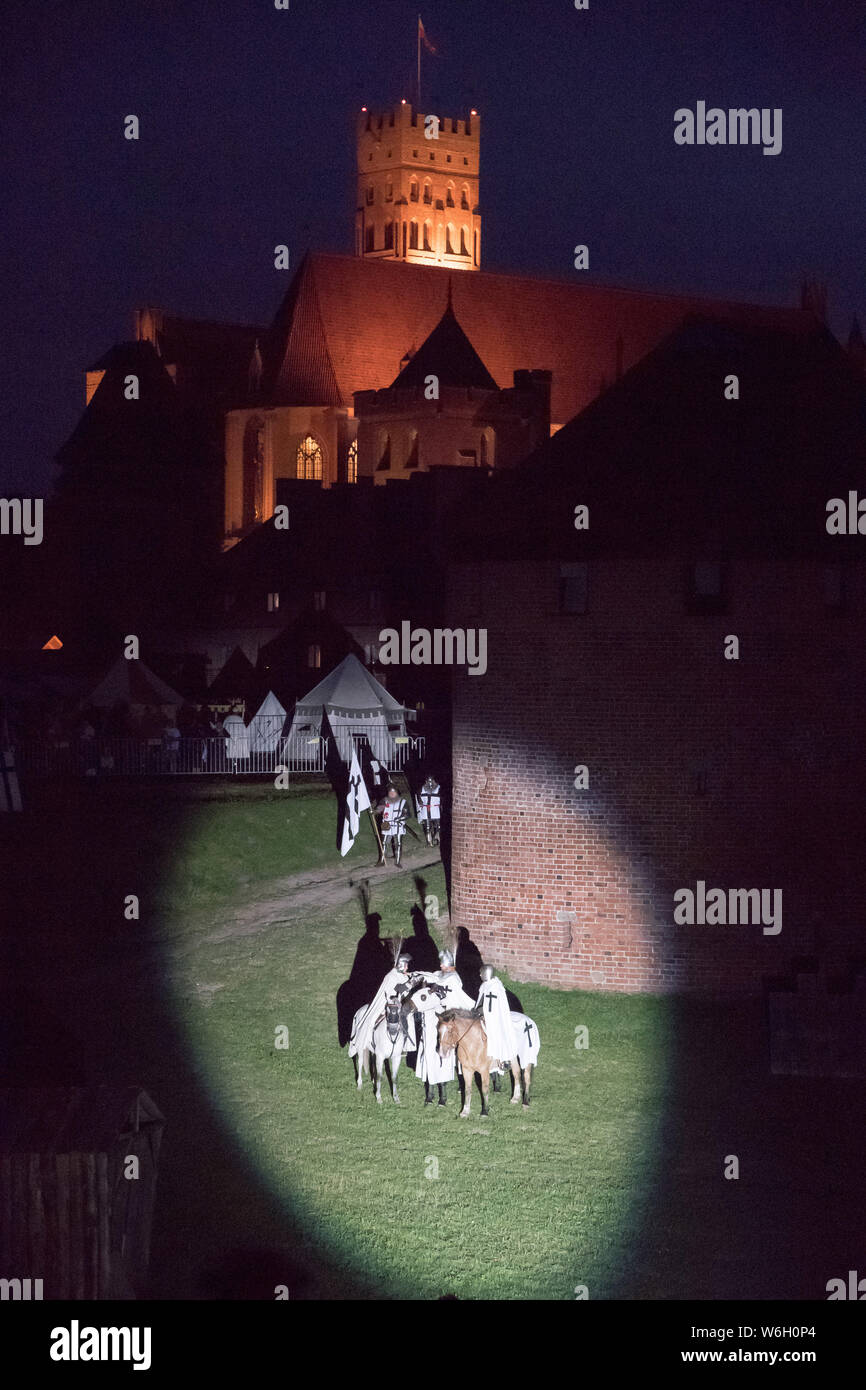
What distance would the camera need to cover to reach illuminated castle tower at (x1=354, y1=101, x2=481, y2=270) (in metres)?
110

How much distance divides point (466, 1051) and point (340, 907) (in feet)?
24.8

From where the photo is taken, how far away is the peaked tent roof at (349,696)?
3694 cm

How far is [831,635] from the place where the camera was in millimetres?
24016

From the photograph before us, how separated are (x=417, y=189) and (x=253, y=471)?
42.3m

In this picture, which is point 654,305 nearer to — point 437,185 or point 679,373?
point 437,185

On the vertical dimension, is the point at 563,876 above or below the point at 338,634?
below

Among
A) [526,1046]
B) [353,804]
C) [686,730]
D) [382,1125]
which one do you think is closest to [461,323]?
[353,804]

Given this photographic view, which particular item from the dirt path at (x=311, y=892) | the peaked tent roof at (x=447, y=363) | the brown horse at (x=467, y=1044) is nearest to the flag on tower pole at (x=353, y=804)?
the dirt path at (x=311, y=892)

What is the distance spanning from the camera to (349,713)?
36938mm

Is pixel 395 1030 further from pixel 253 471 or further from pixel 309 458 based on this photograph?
pixel 253 471

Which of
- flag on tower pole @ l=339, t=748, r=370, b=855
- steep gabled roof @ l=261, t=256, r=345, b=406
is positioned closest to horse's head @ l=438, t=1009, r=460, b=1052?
flag on tower pole @ l=339, t=748, r=370, b=855

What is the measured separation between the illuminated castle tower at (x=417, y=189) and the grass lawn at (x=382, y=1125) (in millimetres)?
87708

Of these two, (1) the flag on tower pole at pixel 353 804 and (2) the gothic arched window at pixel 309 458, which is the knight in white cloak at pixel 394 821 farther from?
(2) the gothic arched window at pixel 309 458

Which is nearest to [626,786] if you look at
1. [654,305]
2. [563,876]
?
[563,876]
